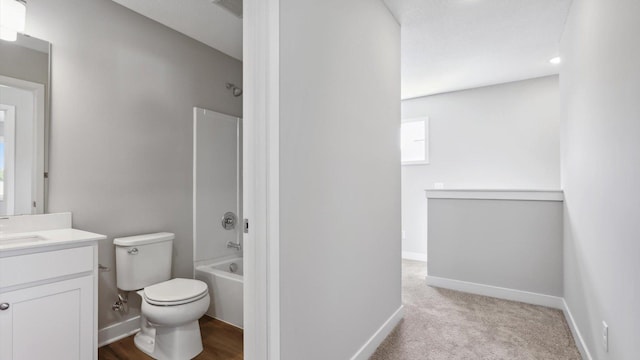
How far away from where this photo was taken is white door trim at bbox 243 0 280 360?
1.23m

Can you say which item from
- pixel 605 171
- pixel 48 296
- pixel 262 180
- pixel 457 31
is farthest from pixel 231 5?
pixel 605 171

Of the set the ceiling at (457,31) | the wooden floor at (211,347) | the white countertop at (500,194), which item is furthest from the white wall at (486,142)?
the wooden floor at (211,347)

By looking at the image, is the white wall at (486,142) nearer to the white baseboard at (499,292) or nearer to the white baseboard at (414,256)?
the white baseboard at (414,256)

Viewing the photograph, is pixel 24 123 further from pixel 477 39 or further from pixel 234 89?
pixel 477 39

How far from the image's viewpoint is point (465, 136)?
13.7 ft

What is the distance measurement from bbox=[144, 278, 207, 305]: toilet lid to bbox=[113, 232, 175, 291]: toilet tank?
0.52ft

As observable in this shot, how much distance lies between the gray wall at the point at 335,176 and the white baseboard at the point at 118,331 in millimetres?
1628

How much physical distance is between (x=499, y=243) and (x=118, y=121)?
11.4 feet

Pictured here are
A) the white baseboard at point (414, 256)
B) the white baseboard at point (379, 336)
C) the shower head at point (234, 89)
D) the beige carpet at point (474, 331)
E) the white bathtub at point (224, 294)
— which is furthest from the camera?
the white baseboard at point (414, 256)

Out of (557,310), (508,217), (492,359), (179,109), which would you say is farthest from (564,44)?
(179,109)

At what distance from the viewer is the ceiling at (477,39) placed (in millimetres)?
2242

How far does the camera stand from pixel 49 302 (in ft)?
4.75

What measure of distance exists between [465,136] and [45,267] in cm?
440

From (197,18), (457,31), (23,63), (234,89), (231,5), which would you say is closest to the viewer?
(23,63)
